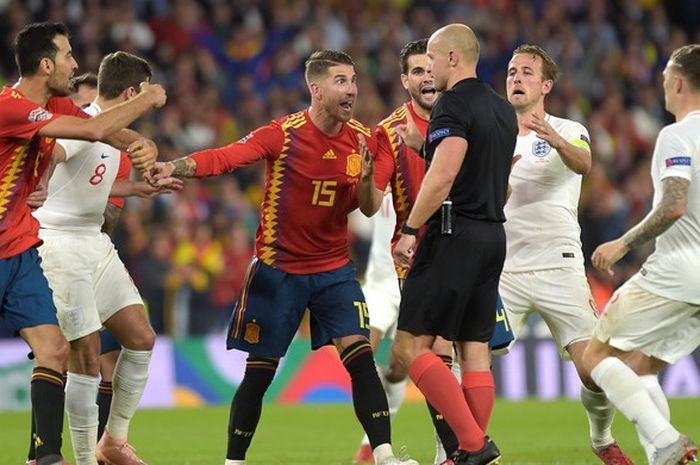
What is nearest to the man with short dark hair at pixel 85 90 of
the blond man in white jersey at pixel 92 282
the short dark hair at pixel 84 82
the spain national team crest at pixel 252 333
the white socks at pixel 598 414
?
the short dark hair at pixel 84 82

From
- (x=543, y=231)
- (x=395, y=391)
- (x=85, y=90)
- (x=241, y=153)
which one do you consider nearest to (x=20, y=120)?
(x=241, y=153)

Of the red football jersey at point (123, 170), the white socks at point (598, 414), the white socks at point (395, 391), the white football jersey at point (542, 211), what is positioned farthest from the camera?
the white socks at point (395, 391)

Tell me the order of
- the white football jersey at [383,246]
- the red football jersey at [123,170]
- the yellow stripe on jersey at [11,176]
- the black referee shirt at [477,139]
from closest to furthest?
1. the black referee shirt at [477,139]
2. the yellow stripe on jersey at [11,176]
3. the red football jersey at [123,170]
4. the white football jersey at [383,246]

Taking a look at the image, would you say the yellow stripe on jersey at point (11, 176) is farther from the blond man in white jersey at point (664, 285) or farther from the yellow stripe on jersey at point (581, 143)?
the yellow stripe on jersey at point (581, 143)

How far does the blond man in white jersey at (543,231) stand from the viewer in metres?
9.14

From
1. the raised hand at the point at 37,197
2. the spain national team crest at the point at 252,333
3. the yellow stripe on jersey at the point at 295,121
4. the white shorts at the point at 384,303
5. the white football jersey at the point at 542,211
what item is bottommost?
the white shorts at the point at 384,303

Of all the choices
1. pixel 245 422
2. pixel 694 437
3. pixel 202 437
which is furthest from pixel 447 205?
pixel 202 437

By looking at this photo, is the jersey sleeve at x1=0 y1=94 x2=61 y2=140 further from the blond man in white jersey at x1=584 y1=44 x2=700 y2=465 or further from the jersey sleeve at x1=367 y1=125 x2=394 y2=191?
the blond man in white jersey at x1=584 y1=44 x2=700 y2=465

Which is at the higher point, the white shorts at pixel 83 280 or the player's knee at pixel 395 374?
the white shorts at pixel 83 280

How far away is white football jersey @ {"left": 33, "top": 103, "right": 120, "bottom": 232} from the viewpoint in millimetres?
8719

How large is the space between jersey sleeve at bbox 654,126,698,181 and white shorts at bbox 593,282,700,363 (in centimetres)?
71

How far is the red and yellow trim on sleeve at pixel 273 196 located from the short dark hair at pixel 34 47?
1.52 meters

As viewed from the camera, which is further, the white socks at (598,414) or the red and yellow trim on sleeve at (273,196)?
the white socks at (598,414)

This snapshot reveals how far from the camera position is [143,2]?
20.4 meters
